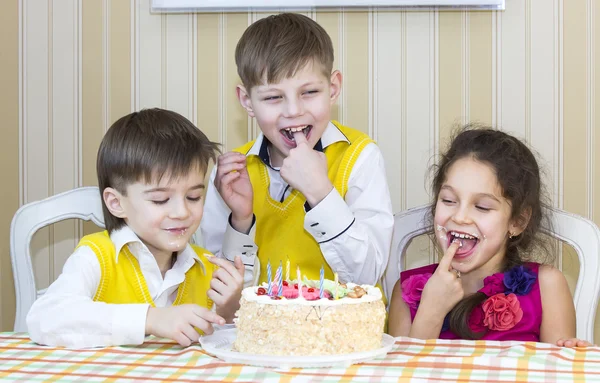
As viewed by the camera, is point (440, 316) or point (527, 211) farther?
point (527, 211)

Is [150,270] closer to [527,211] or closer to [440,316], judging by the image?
[440,316]

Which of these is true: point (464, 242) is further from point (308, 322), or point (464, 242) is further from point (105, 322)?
point (105, 322)

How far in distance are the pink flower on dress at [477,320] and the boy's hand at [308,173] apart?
448 mm

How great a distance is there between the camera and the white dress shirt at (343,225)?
5.78ft

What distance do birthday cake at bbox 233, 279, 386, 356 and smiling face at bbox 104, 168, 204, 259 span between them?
495mm

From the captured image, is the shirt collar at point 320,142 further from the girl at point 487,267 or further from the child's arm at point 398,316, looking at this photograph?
the child's arm at point 398,316

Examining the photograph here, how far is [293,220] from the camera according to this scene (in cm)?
203

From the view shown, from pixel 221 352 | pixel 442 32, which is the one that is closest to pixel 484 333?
pixel 221 352

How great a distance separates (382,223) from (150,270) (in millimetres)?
563

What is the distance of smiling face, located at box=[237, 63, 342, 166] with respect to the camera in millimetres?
1873

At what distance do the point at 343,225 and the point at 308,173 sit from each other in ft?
0.49

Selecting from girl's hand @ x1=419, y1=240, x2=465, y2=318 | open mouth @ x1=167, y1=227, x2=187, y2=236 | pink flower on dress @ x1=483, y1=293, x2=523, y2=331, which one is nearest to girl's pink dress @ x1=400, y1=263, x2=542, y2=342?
pink flower on dress @ x1=483, y1=293, x2=523, y2=331

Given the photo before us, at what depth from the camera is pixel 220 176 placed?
1919 millimetres

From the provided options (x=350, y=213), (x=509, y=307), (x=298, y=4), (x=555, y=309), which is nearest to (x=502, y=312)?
(x=509, y=307)
